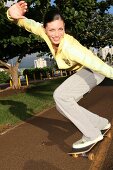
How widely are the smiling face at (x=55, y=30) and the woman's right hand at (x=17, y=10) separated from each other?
1.51 feet

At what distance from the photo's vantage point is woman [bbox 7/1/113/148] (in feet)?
17.6

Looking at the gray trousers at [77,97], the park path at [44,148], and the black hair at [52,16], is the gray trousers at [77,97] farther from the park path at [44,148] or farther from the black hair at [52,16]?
the black hair at [52,16]

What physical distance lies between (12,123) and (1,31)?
15.6 m

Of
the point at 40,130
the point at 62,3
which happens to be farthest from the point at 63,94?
the point at 62,3

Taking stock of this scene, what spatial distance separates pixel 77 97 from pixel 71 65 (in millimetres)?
484

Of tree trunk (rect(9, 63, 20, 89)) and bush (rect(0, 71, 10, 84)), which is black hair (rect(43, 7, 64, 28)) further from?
bush (rect(0, 71, 10, 84))

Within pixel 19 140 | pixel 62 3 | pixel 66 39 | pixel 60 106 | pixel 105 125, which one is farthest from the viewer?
pixel 62 3

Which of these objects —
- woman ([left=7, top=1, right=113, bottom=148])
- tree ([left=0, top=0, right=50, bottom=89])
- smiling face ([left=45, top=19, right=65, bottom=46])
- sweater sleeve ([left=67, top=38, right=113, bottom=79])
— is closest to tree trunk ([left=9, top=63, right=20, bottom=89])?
tree ([left=0, top=0, right=50, bottom=89])

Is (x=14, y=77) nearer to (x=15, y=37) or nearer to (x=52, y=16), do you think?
(x=15, y=37)

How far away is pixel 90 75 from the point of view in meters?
6.12

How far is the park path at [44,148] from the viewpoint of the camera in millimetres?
6223

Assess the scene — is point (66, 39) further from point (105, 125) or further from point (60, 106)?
point (105, 125)

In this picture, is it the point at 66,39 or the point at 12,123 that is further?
the point at 12,123

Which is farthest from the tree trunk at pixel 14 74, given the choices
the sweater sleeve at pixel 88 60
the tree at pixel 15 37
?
the sweater sleeve at pixel 88 60
